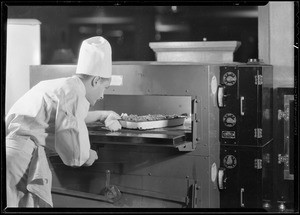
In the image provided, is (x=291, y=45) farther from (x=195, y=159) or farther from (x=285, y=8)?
(x=195, y=159)

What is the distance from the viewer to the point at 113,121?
7.77 feet

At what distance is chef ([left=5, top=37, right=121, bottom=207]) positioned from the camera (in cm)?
232

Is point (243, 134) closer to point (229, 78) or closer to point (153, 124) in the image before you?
point (229, 78)

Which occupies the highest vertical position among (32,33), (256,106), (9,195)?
(32,33)

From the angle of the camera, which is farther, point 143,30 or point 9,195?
point 143,30

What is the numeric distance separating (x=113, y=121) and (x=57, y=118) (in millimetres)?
281

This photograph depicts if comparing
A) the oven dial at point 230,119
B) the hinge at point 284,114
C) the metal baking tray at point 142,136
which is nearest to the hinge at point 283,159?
the hinge at point 284,114

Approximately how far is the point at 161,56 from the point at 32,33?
2.35 ft

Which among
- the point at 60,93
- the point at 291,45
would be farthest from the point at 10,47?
the point at 291,45

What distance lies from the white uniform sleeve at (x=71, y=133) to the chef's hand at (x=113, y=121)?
12cm

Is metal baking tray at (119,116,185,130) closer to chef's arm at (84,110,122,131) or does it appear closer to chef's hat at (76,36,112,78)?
chef's arm at (84,110,122,131)

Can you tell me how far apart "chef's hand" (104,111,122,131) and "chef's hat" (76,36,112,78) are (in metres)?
0.20

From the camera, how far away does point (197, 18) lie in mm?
2621

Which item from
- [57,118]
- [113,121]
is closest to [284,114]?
[113,121]
